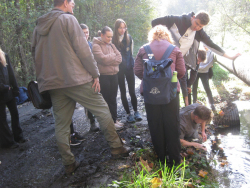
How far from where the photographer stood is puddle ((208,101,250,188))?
289cm

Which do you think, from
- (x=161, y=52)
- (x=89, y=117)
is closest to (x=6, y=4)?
(x=89, y=117)

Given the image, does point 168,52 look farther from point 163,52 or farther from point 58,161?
point 58,161

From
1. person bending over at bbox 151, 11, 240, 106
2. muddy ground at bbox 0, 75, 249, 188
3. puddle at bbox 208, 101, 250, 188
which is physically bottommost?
puddle at bbox 208, 101, 250, 188

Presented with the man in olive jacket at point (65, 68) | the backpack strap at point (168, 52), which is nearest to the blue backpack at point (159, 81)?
the backpack strap at point (168, 52)

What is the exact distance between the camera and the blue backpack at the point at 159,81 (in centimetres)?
229

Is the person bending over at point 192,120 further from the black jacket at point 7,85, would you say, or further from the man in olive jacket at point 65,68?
the black jacket at point 7,85

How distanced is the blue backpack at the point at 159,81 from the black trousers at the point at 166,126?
0.17 meters

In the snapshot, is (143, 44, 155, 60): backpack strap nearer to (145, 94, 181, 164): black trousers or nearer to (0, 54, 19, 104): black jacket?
(145, 94, 181, 164): black trousers

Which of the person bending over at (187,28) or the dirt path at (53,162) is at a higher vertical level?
the person bending over at (187,28)

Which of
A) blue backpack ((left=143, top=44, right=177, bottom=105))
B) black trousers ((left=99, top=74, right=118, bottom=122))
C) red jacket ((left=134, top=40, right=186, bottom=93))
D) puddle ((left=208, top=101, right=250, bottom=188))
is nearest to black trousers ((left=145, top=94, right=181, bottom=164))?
blue backpack ((left=143, top=44, right=177, bottom=105))

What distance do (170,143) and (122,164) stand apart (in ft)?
2.26

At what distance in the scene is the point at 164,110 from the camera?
99.1 inches

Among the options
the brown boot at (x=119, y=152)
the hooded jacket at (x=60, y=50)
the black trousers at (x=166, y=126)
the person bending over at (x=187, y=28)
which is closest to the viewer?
the hooded jacket at (x=60, y=50)

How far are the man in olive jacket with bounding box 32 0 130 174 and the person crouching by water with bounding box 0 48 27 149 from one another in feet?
3.60
